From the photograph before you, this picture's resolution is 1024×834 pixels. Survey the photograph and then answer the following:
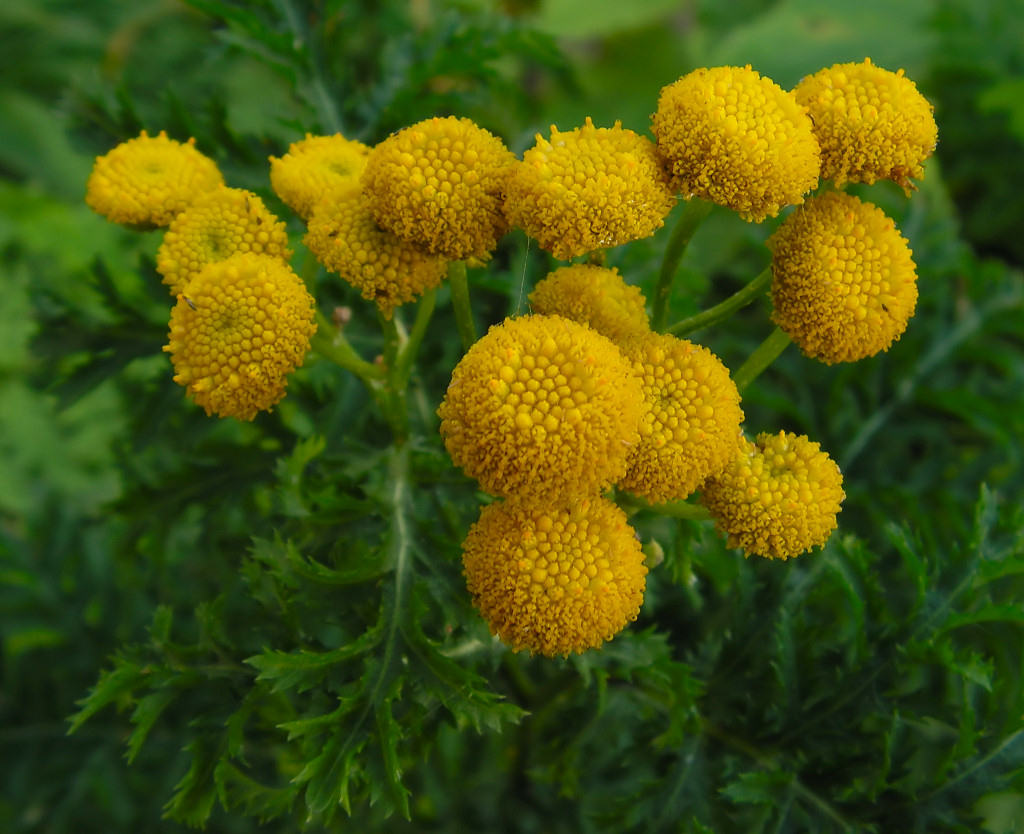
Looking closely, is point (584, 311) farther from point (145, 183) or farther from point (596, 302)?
point (145, 183)

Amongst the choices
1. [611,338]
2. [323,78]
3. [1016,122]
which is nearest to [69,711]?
[323,78]

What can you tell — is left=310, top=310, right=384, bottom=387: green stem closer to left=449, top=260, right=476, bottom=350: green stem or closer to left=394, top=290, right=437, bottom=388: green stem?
left=394, top=290, right=437, bottom=388: green stem

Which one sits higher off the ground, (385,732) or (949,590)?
(385,732)

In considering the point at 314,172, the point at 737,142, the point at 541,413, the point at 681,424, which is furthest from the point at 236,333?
the point at 737,142

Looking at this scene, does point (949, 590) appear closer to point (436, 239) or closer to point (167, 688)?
point (436, 239)

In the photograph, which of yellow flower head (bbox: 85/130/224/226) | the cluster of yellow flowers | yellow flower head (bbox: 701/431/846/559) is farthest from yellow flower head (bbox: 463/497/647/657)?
yellow flower head (bbox: 85/130/224/226)

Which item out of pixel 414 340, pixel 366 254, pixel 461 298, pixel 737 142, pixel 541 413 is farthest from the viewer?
pixel 414 340

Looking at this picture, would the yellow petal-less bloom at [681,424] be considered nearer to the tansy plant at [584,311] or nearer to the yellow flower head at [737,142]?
the tansy plant at [584,311]
